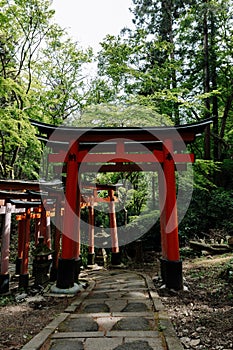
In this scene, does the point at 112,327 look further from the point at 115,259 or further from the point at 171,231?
the point at 115,259

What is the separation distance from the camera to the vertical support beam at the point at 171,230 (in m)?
5.82

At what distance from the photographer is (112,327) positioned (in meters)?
3.69

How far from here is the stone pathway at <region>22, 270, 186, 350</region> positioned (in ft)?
10.2

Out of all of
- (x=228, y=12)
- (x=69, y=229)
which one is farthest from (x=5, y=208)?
(x=228, y=12)

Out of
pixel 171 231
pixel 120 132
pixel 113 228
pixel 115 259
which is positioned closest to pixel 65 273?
pixel 171 231

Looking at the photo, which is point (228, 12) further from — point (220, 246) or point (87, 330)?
point (87, 330)

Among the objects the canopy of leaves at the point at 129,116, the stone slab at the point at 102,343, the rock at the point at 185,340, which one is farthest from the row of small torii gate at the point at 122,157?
the canopy of leaves at the point at 129,116

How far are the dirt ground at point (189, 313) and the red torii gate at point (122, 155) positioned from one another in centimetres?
60

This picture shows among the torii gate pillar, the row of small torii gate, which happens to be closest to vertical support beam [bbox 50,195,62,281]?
the row of small torii gate

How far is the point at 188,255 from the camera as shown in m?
10.7

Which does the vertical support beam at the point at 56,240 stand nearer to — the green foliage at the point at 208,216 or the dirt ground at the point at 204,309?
the dirt ground at the point at 204,309

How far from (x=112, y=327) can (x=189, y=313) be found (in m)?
1.29

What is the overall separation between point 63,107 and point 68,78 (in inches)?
81.5

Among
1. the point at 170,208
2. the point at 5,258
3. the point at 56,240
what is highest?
the point at 170,208
